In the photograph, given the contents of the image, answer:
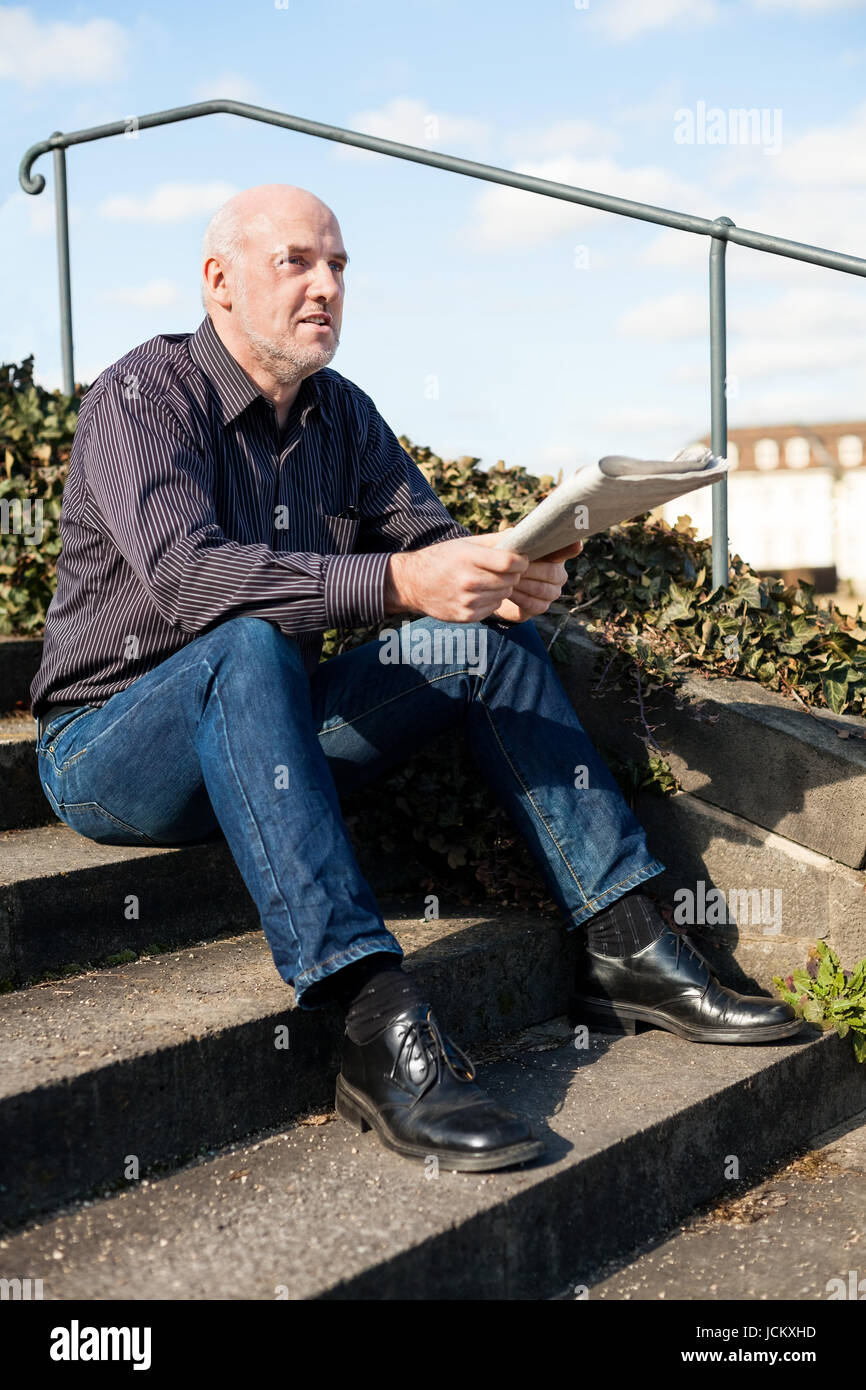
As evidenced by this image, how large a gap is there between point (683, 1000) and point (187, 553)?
1.25 m

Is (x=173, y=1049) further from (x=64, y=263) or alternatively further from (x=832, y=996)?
(x=64, y=263)

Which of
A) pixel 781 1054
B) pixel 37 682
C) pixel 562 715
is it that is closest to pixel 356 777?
pixel 562 715

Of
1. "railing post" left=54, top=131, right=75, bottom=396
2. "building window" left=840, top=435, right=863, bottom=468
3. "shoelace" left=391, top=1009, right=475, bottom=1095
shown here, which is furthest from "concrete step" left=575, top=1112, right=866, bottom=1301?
"building window" left=840, top=435, right=863, bottom=468

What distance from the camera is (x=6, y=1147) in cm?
170

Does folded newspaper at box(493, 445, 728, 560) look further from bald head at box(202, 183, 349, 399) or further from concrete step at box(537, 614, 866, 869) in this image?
concrete step at box(537, 614, 866, 869)

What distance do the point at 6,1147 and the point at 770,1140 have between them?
4.58ft

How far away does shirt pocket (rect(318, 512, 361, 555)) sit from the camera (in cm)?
270

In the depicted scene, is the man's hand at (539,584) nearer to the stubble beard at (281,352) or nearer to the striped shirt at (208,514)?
the striped shirt at (208,514)

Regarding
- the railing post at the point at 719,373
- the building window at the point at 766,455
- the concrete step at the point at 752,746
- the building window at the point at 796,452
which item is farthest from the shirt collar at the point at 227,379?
the building window at the point at 796,452

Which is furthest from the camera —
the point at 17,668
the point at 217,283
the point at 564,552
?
the point at 17,668

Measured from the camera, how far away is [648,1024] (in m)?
2.51

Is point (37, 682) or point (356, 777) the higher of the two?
point (37, 682)

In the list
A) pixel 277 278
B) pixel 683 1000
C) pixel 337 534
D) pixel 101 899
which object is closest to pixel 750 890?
pixel 683 1000

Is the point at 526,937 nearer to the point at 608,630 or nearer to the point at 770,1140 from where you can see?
the point at 770,1140
